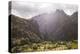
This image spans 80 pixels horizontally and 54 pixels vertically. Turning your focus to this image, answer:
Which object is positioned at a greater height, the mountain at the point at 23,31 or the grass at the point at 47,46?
the mountain at the point at 23,31

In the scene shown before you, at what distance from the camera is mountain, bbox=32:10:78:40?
87.3 inches

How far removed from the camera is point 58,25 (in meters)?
2.29

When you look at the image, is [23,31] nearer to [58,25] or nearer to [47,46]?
[47,46]

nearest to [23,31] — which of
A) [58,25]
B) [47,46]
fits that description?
[47,46]

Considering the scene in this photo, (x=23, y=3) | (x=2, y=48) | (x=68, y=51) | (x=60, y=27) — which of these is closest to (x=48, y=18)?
(x=60, y=27)

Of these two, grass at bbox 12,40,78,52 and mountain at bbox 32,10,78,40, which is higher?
mountain at bbox 32,10,78,40

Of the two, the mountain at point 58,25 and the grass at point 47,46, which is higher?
the mountain at point 58,25

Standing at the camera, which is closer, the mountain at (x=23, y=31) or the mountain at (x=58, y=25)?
the mountain at (x=23, y=31)

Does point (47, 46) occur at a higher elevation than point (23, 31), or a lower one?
lower

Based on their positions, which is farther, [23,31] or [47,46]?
[47,46]

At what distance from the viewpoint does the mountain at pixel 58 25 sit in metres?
2.22

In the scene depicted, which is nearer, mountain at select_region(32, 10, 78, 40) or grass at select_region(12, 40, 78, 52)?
grass at select_region(12, 40, 78, 52)

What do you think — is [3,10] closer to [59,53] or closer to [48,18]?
[48,18]

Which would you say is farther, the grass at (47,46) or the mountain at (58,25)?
the mountain at (58,25)
